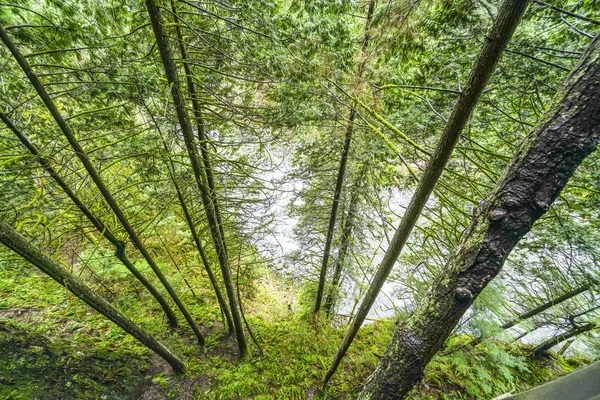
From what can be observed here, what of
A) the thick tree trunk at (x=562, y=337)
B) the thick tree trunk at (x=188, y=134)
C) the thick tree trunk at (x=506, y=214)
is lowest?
the thick tree trunk at (x=562, y=337)

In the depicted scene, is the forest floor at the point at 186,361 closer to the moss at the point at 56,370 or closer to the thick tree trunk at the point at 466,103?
the moss at the point at 56,370

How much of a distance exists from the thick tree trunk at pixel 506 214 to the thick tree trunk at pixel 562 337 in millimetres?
3616

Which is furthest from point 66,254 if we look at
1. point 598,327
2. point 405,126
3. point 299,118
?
point 598,327

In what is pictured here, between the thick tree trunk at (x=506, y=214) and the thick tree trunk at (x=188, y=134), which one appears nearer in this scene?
the thick tree trunk at (x=506, y=214)

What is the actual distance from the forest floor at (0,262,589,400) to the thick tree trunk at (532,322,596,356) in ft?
0.81

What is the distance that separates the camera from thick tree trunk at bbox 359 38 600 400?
1.35 meters

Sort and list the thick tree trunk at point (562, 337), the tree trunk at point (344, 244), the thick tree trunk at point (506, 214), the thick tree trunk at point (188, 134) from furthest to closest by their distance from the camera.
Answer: the tree trunk at point (344, 244) < the thick tree trunk at point (562, 337) < the thick tree trunk at point (188, 134) < the thick tree trunk at point (506, 214)

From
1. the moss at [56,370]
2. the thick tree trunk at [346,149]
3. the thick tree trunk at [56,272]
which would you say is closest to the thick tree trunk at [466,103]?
the thick tree trunk at [346,149]

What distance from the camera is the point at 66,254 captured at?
6.14m

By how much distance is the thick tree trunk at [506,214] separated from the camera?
135 centimetres

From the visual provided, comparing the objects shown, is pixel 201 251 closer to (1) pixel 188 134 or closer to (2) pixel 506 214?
(1) pixel 188 134

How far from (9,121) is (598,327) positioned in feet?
27.2

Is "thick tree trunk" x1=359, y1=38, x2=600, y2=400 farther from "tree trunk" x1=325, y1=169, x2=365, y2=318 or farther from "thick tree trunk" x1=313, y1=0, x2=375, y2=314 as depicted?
"tree trunk" x1=325, y1=169, x2=365, y2=318

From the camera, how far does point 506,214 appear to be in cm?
162
